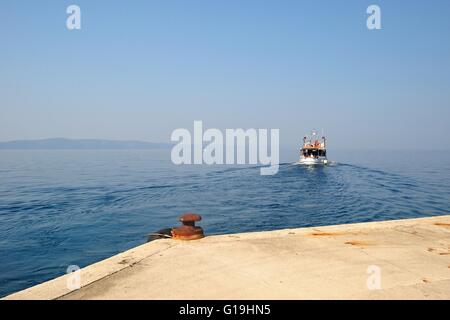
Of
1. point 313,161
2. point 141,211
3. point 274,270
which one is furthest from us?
point 313,161

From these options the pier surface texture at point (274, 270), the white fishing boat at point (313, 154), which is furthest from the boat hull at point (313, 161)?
the pier surface texture at point (274, 270)

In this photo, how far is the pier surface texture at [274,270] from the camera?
467cm

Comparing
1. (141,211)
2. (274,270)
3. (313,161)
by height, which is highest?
(274,270)

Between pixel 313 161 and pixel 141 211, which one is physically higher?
pixel 313 161

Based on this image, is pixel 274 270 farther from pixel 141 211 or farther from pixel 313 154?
pixel 313 154

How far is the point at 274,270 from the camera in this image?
551 centimetres

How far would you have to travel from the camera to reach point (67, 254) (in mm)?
14477

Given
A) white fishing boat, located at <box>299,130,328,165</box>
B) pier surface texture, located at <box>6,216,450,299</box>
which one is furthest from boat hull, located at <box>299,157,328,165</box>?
pier surface texture, located at <box>6,216,450,299</box>

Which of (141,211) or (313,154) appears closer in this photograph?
(141,211)

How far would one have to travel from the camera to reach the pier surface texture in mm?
4672

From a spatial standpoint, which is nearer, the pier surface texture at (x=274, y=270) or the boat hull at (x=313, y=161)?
the pier surface texture at (x=274, y=270)

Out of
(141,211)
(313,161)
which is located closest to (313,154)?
(313,161)

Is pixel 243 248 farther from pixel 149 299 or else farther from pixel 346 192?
pixel 346 192

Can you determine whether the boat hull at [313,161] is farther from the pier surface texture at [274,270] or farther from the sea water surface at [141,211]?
the pier surface texture at [274,270]
